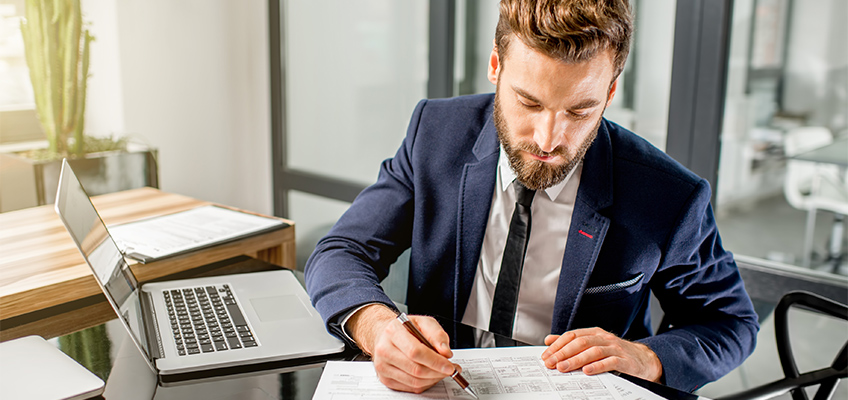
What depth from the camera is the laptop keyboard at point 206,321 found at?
38.4 inches

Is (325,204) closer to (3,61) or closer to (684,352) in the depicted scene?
(3,61)

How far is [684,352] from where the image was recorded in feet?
3.56

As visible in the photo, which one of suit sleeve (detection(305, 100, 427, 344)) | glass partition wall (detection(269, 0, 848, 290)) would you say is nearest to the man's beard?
suit sleeve (detection(305, 100, 427, 344))

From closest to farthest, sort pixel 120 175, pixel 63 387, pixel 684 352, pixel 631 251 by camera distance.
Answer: pixel 63 387 → pixel 684 352 → pixel 631 251 → pixel 120 175

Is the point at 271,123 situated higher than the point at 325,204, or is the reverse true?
the point at 271,123

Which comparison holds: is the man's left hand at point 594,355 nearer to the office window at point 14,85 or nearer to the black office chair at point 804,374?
the black office chair at point 804,374

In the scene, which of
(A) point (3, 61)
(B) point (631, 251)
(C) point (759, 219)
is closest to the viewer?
(B) point (631, 251)

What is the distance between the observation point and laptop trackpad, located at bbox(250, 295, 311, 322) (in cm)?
109

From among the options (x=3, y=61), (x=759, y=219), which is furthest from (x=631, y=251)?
(x=3, y=61)

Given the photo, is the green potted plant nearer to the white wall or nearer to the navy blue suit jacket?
the white wall

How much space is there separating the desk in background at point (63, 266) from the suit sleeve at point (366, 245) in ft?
0.91

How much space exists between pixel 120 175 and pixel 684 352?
218 cm

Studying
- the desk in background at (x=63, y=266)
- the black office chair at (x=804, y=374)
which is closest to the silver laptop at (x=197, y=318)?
the desk in background at (x=63, y=266)

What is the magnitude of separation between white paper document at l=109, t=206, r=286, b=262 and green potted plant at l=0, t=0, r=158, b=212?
38.6 inches
